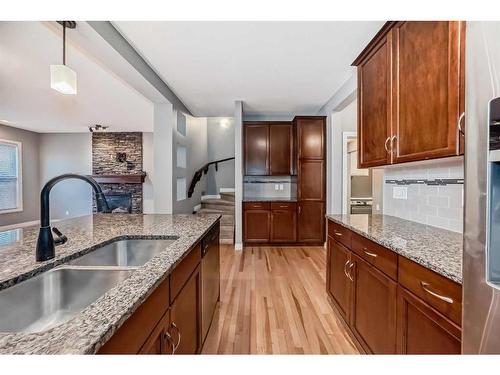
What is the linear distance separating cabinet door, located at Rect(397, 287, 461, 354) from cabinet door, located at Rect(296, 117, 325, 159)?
12.5 ft

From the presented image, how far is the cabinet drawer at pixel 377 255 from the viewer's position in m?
1.44

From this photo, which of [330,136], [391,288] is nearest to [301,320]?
[391,288]

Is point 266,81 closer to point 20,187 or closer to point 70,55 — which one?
point 70,55

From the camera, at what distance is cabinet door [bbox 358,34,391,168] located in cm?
197

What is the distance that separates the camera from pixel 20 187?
729 cm

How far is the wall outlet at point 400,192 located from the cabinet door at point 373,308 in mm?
867

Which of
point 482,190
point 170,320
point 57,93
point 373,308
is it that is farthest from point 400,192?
point 57,93

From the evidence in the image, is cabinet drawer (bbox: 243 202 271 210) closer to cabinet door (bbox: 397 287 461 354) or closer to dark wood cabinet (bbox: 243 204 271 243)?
dark wood cabinet (bbox: 243 204 271 243)

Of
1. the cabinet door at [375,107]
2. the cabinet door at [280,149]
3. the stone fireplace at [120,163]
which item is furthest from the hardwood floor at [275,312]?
the stone fireplace at [120,163]

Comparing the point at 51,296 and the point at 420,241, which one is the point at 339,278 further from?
the point at 51,296

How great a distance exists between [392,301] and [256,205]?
11.9 ft

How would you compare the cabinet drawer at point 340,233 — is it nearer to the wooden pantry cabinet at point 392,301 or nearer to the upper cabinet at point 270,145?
the wooden pantry cabinet at point 392,301

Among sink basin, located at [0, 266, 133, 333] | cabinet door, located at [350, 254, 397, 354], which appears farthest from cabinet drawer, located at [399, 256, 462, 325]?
sink basin, located at [0, 266, 133, 333]
